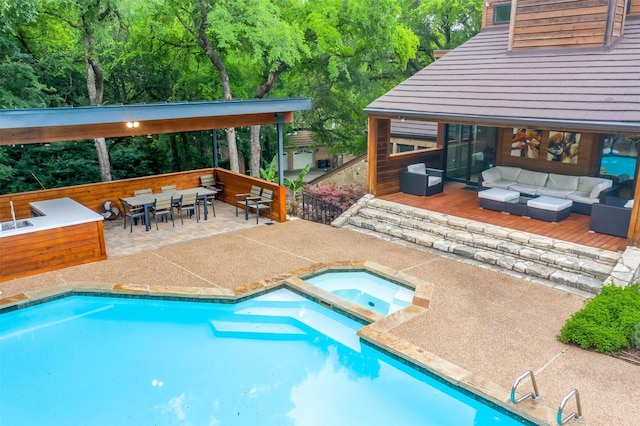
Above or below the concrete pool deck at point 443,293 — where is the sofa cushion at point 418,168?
above

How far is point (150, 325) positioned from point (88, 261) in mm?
2902

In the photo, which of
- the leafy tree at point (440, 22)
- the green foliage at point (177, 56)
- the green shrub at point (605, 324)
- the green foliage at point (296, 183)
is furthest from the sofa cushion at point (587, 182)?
the leafy tree at point (440, 22)

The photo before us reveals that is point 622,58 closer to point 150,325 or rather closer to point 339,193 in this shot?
point 339,193

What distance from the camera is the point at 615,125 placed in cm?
884

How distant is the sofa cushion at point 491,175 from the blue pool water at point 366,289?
203 inches

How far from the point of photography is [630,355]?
21.7 feet

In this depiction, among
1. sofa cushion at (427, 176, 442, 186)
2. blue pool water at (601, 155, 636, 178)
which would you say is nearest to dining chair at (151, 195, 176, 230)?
sofa cushion at (427, 176, 442, 186)

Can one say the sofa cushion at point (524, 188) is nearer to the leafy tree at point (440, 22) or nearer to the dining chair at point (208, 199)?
the dining chair at point (208, 199)

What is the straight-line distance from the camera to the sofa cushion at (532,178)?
12.3m

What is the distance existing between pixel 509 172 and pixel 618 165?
8.17 feet

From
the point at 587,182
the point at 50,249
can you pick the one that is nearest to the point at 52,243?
the point at 50,249

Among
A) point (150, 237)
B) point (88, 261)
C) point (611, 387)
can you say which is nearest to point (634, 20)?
point (611, 387)

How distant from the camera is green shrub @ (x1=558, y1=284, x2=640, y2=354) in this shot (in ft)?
22.0

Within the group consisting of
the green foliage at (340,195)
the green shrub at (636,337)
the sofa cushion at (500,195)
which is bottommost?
the green shrub at (636,337)
